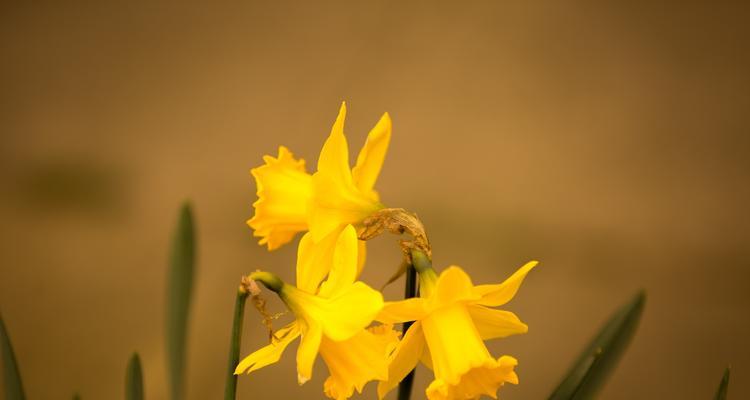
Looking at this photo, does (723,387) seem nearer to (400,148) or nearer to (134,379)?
(134,379)

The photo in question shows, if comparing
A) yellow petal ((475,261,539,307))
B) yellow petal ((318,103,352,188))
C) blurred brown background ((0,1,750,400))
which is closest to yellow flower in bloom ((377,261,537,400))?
yellow petal ((475,261,539,307))

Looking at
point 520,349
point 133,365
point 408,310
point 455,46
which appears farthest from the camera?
point 455,46

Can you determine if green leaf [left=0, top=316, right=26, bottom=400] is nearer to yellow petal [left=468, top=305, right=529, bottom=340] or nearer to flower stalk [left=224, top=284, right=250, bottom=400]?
flower stalk [left=224, top=284, right=250, bottom=400]

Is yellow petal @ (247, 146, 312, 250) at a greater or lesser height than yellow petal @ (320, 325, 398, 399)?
greater

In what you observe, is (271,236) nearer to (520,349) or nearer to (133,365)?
(133,365)

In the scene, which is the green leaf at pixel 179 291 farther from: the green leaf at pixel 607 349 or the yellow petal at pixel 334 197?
the green leaf at pixel 607 349

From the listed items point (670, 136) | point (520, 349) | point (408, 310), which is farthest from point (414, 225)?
point (670, 136)
